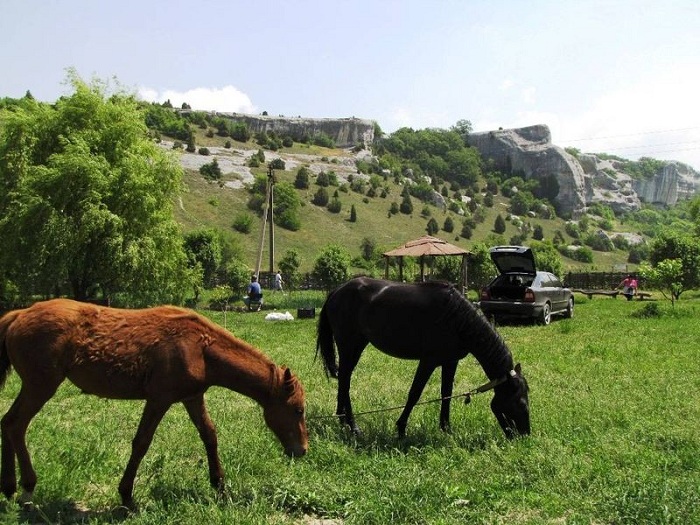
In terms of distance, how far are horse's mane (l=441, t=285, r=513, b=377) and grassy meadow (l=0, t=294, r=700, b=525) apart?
2.47 ft

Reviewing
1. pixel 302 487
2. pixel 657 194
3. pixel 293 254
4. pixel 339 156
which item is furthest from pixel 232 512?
pixel 657 194

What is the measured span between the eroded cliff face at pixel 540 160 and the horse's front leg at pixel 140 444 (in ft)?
453

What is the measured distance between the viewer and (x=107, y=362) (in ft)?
13.3

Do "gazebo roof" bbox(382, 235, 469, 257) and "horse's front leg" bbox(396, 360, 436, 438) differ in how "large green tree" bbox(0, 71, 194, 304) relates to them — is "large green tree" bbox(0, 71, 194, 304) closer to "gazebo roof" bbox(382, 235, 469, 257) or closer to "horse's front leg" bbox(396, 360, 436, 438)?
"gazebo roof" bbox(382, 235, 469, 257)

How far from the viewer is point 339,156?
372 ft

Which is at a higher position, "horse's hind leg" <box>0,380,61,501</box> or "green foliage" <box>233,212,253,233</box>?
"green foliage" <box>233,212,253,233</box>

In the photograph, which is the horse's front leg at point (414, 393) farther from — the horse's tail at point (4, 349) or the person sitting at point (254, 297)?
the person sitting at point (254, 297)

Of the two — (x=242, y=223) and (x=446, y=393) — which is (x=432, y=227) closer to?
(x=242, y=223)

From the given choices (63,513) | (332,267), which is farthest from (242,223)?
(63,513)

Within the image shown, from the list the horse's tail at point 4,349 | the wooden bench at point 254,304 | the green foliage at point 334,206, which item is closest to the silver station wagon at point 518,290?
the wooden bench at point 254,304

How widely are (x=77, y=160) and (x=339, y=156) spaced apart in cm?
9751

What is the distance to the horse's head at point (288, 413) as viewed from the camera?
443 cm

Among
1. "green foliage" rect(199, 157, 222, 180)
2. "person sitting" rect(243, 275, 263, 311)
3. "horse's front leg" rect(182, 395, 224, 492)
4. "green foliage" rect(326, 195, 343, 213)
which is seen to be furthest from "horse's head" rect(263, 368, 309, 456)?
"green foliage" rect(199, 157, 222, 180)

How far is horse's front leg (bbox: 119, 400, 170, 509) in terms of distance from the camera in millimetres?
4059
